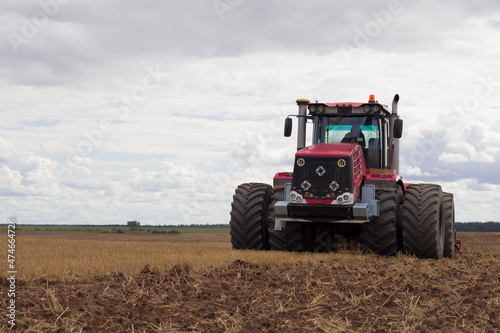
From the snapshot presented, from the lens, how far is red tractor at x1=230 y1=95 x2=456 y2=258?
1304cm

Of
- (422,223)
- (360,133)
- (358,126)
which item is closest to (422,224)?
(422,223)

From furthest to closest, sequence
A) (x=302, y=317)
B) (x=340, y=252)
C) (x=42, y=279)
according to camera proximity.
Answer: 1. (x=340, y=252)
2. (x=42, y=279)
3. (x=302, y=317)

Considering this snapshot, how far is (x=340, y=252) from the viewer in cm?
1442

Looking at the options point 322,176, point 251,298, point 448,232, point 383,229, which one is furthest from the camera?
point 448,232

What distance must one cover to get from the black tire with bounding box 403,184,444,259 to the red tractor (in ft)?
0.07

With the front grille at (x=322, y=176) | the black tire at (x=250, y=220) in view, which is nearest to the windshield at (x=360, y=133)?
the front grille at (x=322, y=176)

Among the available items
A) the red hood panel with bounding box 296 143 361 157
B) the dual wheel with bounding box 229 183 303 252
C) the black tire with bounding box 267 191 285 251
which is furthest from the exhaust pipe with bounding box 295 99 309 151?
the black tire with bounding box 267 191 285 251

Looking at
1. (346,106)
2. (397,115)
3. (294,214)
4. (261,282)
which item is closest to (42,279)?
(261,282)

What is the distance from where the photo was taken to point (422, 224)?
526 inches

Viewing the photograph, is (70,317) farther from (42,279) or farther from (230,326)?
(42,279)

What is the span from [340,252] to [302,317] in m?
8.14

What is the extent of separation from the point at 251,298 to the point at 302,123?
840 centimetres

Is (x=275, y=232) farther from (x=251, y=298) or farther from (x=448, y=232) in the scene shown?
(x=251, y=298)

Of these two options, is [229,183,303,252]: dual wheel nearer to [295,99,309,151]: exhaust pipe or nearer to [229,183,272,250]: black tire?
[229,183,272,250]: black tire
